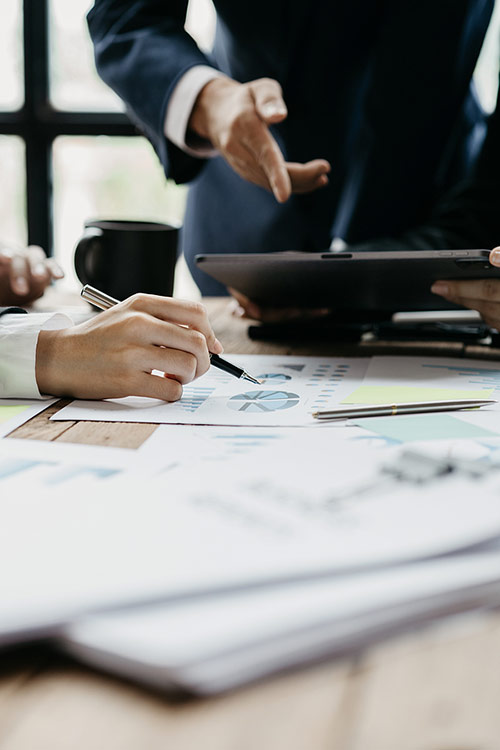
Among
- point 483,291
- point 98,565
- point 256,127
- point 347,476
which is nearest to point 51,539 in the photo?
point 98,565

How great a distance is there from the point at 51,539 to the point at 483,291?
64cm

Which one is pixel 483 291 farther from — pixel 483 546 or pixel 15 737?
pixel 15 737

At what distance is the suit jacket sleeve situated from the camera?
1160mm

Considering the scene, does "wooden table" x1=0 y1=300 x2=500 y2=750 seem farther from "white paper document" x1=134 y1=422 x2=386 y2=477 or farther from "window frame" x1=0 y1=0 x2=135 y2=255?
"window frame" x1=0 y1=0 x2=135 y2=255

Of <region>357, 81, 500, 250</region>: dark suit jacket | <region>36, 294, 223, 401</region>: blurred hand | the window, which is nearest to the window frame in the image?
the window

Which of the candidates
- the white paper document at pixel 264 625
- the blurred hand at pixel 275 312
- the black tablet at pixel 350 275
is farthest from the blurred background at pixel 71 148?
Result: the white paper document at pixel 264 625

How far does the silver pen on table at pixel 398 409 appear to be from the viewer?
0.57 m

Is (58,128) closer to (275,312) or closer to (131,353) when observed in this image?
(275,312)

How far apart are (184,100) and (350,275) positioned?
490 mm

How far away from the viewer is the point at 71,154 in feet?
8.68

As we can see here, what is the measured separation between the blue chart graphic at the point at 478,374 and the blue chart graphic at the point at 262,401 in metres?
0.20

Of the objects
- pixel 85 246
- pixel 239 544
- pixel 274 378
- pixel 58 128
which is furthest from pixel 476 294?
pixel 58 128

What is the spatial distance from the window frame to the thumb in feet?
5.29

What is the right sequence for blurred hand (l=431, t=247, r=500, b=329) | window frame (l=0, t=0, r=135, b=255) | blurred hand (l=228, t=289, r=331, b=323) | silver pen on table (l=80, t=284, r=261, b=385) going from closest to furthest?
silver pen on table (l=80, t=284, r=261, b=385) → blurred hand (l=431, t=247, r=500, b=329) → blurred hand (l=228, t=289, r=331, b=323) → window frame (l=0, t=0, r=135, b=255)
